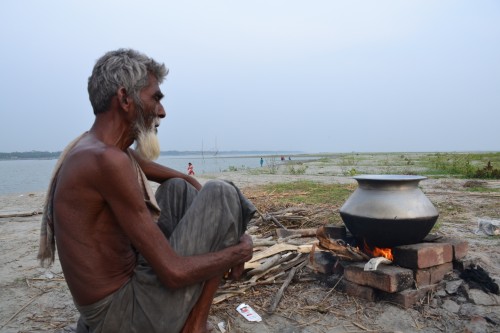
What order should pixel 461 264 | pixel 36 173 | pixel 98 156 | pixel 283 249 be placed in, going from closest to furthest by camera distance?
pixel 98 156, pixel 461 264, pixel 283 249, pixel 36 173

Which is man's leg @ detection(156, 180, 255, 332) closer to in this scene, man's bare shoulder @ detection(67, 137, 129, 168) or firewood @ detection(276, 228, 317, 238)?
man's bare shoulder @ detection(67, 137, 129, 168)

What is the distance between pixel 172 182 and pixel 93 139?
0.91 metres

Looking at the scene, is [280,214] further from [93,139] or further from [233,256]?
[93,139]

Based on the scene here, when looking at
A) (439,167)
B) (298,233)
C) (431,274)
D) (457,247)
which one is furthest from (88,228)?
(439,167)

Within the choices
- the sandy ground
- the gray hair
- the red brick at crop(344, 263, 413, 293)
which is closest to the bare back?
the gray hair

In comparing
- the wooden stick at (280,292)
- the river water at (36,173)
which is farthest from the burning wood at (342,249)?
the river water at (36,173)

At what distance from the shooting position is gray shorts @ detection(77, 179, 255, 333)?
7.18 ft

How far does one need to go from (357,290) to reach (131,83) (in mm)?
2623

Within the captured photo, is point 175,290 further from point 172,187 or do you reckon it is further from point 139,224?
point 172,187

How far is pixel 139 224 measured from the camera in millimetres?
1961

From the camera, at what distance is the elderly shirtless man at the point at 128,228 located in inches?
77.2

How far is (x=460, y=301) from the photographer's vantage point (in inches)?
129

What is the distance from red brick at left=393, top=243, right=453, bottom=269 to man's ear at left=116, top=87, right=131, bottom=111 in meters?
2.63

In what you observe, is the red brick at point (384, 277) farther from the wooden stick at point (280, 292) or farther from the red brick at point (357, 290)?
the wooden stick at point (280, 292)
